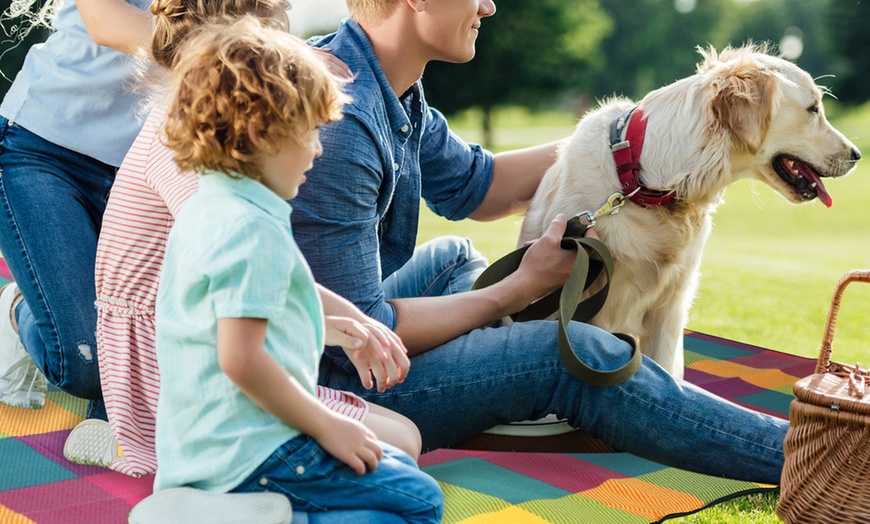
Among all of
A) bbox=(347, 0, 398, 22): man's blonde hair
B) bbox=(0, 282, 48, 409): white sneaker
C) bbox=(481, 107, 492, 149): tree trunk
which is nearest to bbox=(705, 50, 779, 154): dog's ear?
bbox=(347, 0, 398, 22): man's blonde hair

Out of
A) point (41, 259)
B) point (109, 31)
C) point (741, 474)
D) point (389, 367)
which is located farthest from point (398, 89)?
point (741, 474)

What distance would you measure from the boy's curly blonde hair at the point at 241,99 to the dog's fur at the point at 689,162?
1.34m

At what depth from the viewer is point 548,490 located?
7.73 feet

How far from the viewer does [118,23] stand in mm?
2453

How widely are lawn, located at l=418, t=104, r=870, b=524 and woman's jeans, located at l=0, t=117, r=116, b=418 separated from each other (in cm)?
184

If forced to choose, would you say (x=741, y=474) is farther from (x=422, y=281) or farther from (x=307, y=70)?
(x=307, y=70)

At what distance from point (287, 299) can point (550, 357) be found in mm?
913

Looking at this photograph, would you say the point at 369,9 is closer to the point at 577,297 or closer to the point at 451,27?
the point at 451,27

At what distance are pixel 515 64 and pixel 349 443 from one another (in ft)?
111

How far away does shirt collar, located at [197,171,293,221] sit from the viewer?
1600 millimetres

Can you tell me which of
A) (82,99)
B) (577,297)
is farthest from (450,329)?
(82,99)

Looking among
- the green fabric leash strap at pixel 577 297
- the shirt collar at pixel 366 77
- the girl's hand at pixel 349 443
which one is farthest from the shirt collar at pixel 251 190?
the green fabric leash strap at pixel 577 297

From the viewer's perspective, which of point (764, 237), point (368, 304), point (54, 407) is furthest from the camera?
point (764, 237)

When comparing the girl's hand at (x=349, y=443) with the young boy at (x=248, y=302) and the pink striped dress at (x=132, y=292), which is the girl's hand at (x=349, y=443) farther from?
the pink striped dress at (x=132, y=292)
